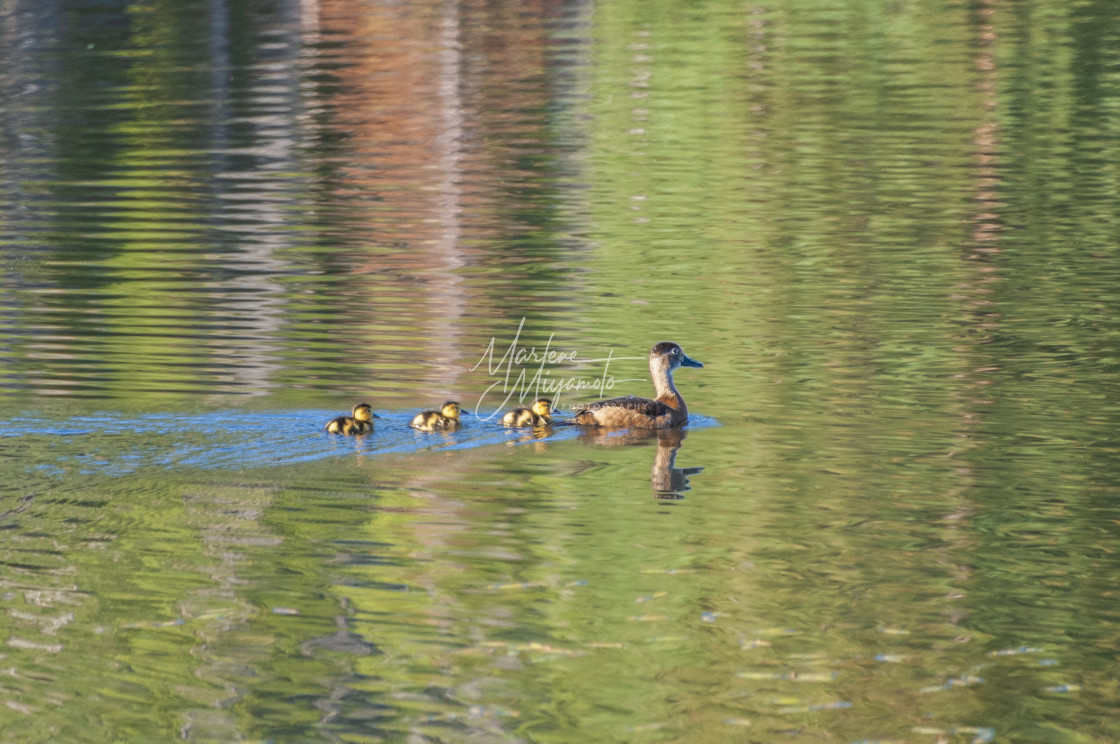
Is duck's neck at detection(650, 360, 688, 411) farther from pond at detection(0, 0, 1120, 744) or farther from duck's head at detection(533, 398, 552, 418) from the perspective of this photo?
duck's head at detection(533, 398, 552, 418)

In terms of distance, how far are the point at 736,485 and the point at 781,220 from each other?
11870 mm

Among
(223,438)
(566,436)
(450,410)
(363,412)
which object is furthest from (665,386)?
(223,438)

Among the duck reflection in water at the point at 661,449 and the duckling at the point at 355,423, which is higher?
the duckling at the point at 355,423

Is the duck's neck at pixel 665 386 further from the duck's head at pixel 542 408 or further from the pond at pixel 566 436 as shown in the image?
the duck's head at pixel 542 408

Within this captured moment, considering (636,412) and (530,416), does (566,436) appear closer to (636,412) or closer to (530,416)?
(530,416)

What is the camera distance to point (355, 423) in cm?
1245

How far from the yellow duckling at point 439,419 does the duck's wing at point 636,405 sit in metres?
1.08

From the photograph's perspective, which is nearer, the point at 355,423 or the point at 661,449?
the point at 355,423

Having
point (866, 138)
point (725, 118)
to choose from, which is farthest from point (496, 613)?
point (725, 118)

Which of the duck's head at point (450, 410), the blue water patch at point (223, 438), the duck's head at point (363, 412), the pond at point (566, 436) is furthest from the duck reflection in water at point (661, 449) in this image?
the duck's head at point (363, 412)

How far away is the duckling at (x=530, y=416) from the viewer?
42.5 ft

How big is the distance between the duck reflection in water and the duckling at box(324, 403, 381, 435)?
1.63 m

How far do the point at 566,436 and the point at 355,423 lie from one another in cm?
162

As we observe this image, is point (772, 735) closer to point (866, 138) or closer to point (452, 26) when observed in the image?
point (866, 138)
